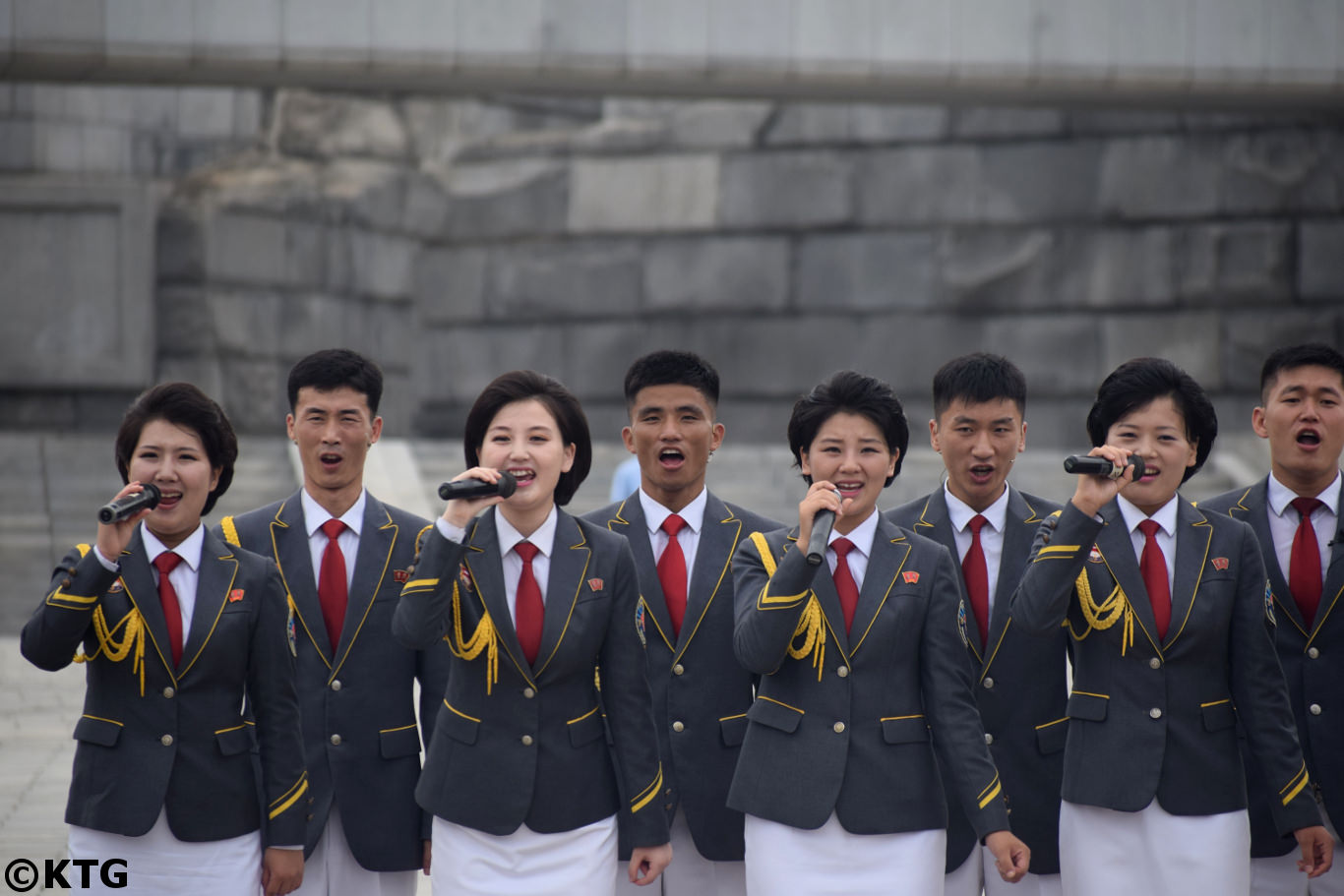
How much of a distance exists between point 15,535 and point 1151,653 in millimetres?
10185

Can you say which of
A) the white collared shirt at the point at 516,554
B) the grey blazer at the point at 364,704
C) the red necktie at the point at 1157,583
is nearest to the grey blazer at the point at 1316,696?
the red necktie at the point at 1157,583

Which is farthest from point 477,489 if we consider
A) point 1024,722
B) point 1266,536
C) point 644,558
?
point 1266,536

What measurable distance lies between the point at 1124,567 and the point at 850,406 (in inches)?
36.6

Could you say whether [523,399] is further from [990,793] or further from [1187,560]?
[1187,560]

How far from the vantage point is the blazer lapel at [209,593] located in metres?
3.82

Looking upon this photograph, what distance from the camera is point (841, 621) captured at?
12.8 feet

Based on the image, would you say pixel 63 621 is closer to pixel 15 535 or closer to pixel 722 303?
pixel 15 535

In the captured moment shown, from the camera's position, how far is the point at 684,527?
466cm

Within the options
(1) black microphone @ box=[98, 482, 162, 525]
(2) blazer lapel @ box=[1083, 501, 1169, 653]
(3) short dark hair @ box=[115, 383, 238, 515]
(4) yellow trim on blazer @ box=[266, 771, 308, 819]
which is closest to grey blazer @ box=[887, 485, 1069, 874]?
Answer: (2) blazer lapel @ box=[1083, 501, 1169, 653]

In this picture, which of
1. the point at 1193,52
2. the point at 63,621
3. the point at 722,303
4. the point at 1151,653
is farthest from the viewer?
the point at 722,303

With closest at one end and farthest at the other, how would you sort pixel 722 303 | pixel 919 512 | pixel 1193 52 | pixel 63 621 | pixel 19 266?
pixel 63 621 < pixel 919 512 < pixel 1193 52 < pixel 19 266 < pixel 722 303

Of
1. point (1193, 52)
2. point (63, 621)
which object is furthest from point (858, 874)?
point (1193, 52)

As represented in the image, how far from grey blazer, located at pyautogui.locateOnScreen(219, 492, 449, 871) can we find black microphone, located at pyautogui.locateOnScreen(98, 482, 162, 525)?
72cm

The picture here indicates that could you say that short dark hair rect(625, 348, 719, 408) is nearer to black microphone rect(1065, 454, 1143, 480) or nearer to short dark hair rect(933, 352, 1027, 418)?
short dark hair rect(933, 352, 1027, 418)
